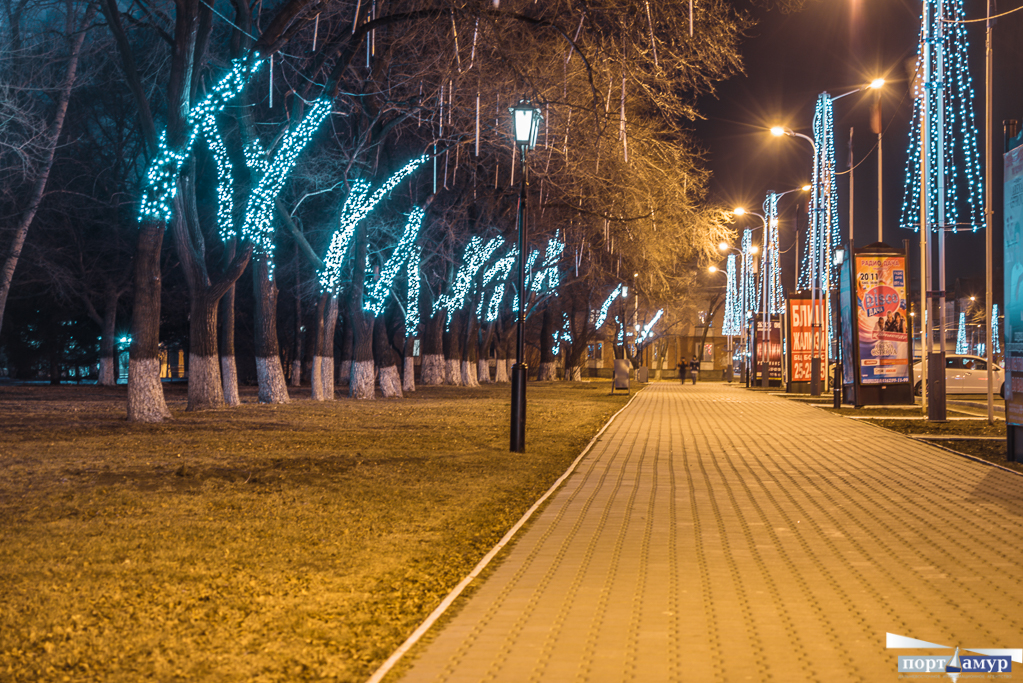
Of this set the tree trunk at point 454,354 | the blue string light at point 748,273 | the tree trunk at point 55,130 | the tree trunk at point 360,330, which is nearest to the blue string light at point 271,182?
the tree trunk at point 55,130

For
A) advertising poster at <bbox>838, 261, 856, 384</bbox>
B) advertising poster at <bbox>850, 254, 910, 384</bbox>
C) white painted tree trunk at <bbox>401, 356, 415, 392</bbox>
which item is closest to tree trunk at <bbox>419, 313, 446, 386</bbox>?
white painted tree trunk at <bbox>401, 356, 415, 392</bbox>

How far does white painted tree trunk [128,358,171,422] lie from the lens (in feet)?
63.3

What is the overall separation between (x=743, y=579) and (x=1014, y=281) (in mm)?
8739

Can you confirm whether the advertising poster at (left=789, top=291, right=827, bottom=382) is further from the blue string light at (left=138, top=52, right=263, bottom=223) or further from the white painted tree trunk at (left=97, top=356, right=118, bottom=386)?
the white painted tree trunk at (left=97, top=356, right=118, bottom=386)

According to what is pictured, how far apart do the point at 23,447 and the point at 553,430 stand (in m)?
9.43

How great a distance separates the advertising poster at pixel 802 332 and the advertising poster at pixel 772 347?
293 inches

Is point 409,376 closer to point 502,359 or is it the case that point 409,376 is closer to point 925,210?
point 502,359

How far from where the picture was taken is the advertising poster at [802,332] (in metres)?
41.1

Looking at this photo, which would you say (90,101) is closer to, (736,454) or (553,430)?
(553,430)

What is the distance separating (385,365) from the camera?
3309 cm

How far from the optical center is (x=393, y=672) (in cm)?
468

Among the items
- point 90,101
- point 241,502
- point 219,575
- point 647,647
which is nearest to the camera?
point 647,647

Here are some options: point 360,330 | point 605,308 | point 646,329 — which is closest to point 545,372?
point 605,308

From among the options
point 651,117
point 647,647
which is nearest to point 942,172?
point 651,117
